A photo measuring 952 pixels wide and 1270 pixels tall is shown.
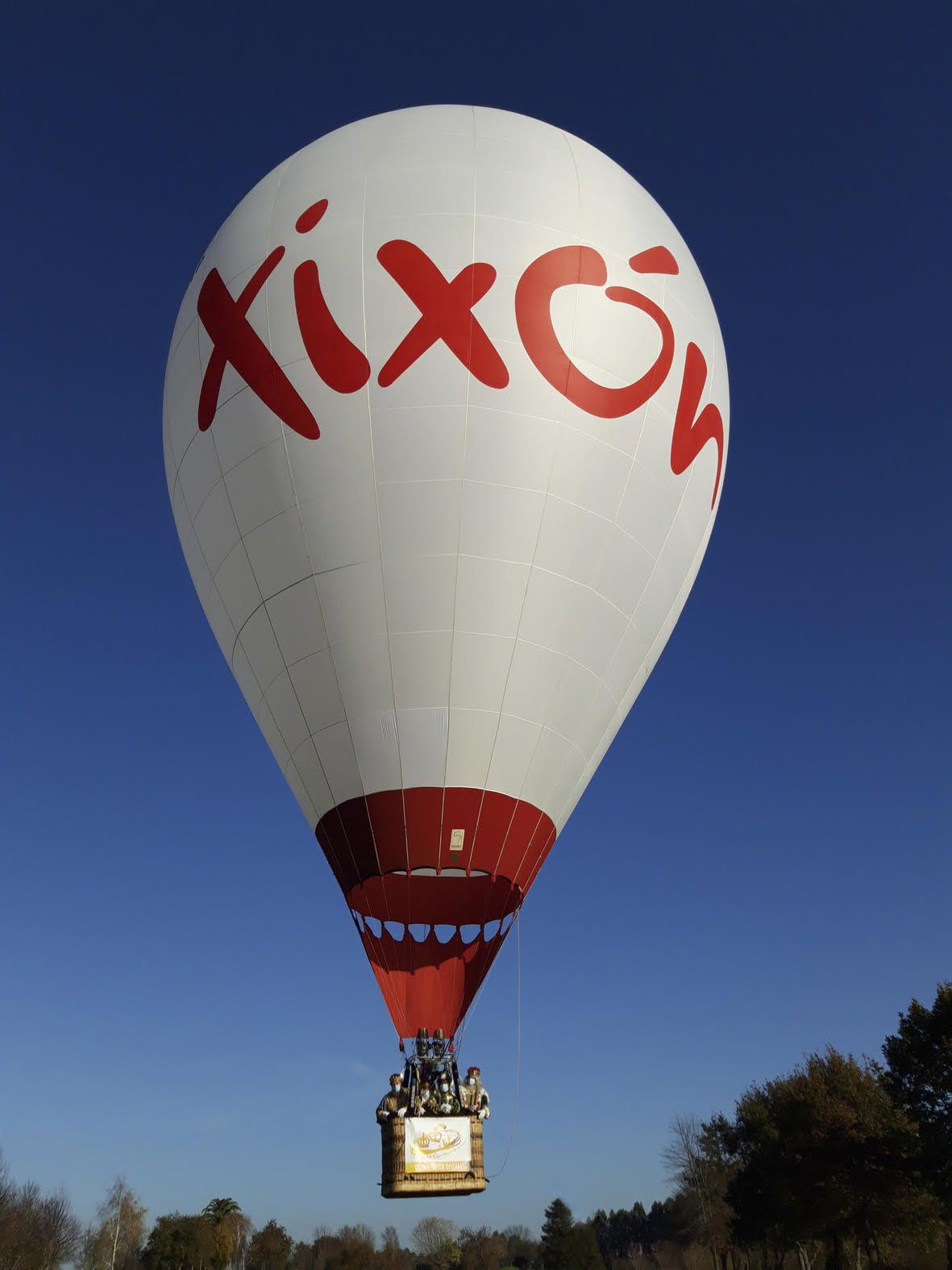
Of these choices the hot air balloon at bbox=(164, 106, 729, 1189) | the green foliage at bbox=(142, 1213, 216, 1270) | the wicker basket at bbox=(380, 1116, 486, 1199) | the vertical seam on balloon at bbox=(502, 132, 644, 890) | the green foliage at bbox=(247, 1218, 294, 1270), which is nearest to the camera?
the wicker basket at bbox=(380, 1116, 486, 1199)

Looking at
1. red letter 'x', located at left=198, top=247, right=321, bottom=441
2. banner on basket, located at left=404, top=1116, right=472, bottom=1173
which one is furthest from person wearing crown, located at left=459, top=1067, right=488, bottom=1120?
red letter 'x', located at left=198, top=247, right=321, bottom=441

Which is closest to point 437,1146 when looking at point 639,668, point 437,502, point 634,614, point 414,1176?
point 414,1176

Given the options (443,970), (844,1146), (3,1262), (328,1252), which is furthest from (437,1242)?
A: (443,970)

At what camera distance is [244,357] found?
12844 millimetres

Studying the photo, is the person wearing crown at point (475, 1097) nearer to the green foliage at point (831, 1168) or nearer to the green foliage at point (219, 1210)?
the green foliage at point (831, 1168)

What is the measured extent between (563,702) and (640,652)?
167cm

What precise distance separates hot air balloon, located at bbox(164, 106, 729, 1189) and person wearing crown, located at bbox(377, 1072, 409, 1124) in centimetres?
72

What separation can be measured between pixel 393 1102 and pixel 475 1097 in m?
0.81

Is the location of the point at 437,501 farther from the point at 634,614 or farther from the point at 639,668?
the point at 639,668

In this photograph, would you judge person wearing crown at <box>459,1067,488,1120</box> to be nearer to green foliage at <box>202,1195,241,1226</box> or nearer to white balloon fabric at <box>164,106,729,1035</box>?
white balloon fabric at <box>164,106,729,1035</box>

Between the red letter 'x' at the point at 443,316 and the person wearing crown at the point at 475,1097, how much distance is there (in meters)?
7.25

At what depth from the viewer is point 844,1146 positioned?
26719 millimetres

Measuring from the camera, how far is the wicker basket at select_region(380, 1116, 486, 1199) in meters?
10.4

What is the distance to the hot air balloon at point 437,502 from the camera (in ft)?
38.8
